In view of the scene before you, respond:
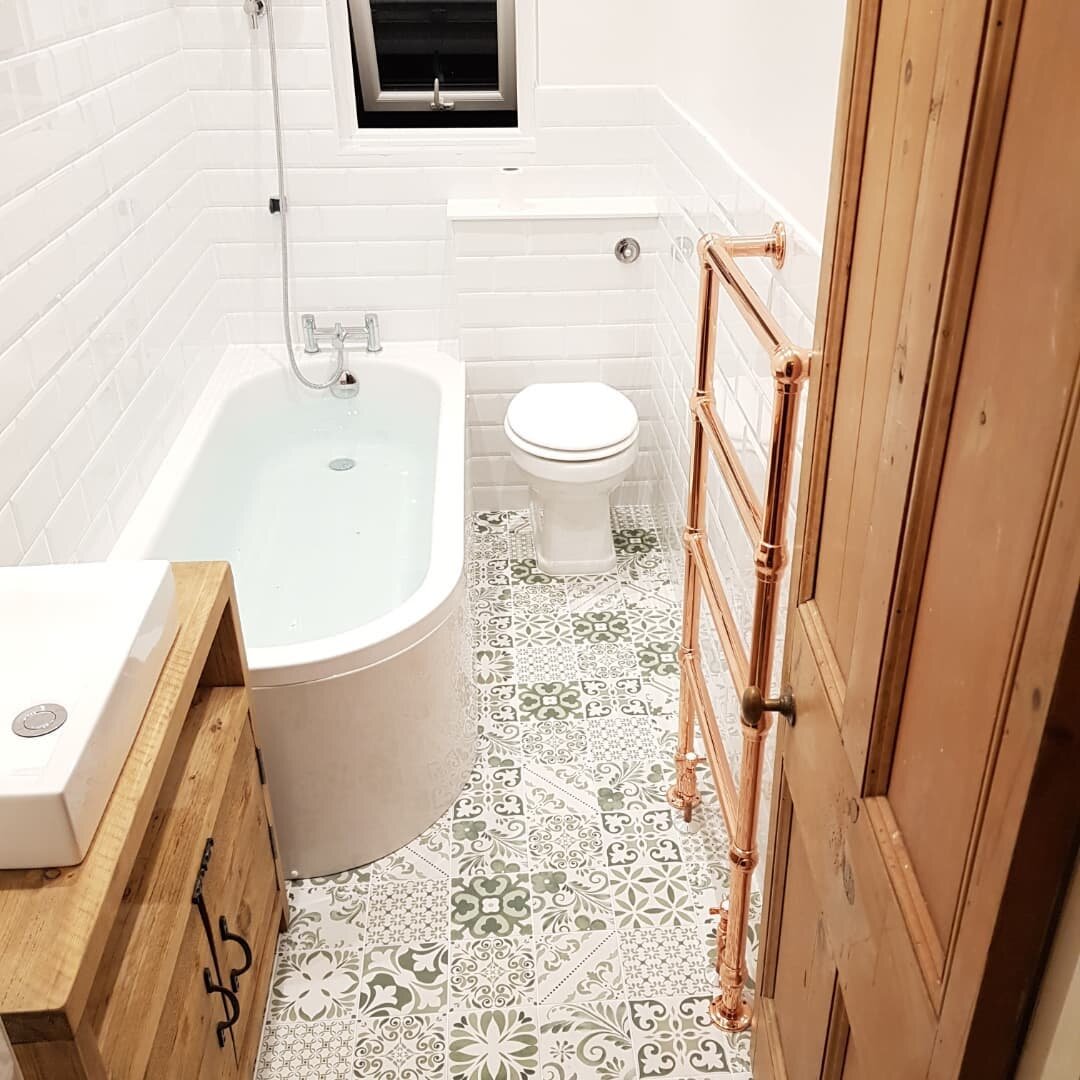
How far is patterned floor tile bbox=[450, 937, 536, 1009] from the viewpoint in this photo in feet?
6.68

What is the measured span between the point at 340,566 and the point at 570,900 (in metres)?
1.20

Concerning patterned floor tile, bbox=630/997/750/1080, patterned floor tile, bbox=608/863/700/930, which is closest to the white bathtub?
patterned floor tile, bbox=608/863/700/930

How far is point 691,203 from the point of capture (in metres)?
2.77

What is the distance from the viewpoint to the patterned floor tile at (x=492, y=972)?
2037mm

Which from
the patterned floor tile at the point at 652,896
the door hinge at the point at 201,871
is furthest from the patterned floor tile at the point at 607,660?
the door hinge at the point at 201,871

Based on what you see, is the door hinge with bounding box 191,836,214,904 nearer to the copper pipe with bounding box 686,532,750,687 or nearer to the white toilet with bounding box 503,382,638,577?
the copper pipe with bounding box 686,532,750,687

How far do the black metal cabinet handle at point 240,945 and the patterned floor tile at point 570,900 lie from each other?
62cm

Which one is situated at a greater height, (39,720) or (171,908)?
(39,720)

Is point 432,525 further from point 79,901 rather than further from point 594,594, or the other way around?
point 79,901

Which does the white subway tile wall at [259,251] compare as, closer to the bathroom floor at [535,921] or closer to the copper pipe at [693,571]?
the copper pipe at [693,571]

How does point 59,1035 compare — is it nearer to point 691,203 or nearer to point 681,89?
point 691,203

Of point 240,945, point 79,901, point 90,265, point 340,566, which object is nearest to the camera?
point 79,901

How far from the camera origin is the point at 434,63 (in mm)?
3350

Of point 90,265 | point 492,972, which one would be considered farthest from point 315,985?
point 90,265
